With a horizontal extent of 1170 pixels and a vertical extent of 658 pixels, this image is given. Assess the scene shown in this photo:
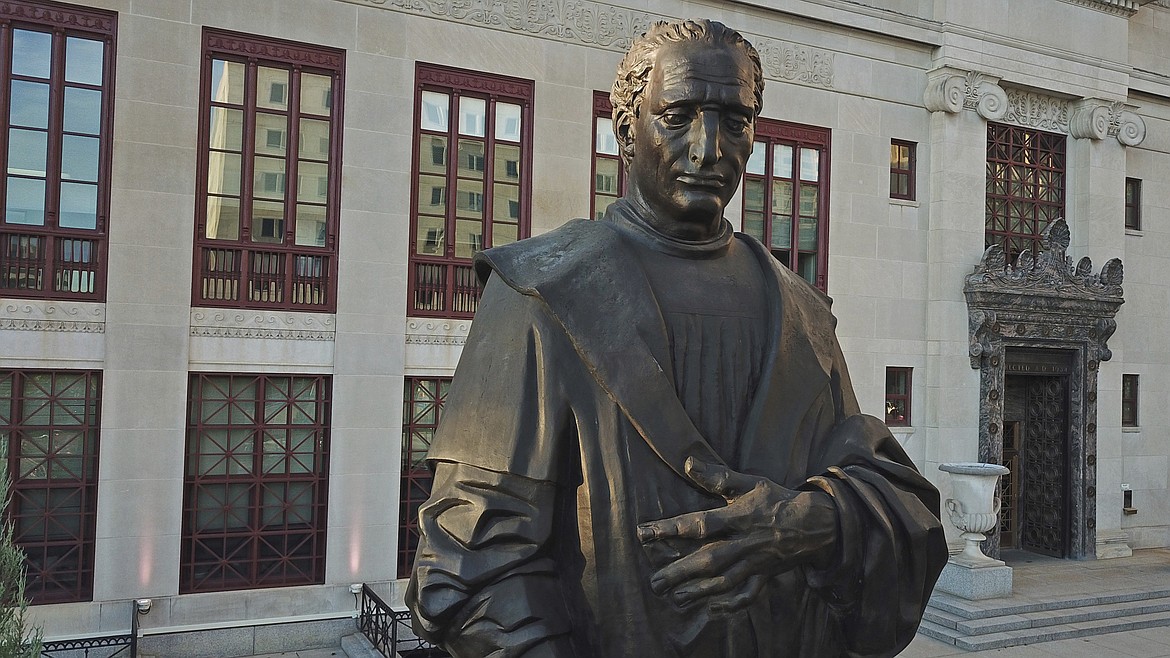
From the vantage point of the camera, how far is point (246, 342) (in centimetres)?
1222

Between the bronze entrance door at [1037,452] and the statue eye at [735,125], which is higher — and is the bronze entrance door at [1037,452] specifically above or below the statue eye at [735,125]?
below

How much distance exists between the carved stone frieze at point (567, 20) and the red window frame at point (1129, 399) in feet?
35.2

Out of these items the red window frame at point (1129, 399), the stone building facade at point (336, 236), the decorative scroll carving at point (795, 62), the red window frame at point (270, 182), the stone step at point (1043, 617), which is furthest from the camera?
the red window frame at point (1129, 399)

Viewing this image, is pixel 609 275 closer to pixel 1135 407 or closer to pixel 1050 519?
pixel 1050 519

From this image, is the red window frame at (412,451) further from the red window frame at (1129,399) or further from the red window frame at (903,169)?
the red window frame at (1129,399)

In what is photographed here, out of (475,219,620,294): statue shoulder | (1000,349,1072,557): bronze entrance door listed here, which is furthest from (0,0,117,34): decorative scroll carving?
(1000,349,1072,557): bronze entrance door

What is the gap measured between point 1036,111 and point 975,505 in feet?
29.4

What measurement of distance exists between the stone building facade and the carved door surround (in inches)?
3.2

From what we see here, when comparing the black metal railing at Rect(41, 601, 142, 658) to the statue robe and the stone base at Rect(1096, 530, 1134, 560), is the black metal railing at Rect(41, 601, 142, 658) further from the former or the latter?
the stone base at Rect(1096, 530, 1134, 560)

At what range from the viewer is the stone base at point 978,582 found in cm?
1366

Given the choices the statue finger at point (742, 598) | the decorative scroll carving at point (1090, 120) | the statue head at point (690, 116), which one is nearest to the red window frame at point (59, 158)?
the statue head at point (690, 116)

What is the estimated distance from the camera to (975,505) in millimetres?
14148

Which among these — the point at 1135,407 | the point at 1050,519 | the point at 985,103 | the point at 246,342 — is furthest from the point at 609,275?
the point at 1135,407

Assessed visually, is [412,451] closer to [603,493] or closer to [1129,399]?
[603,493]
